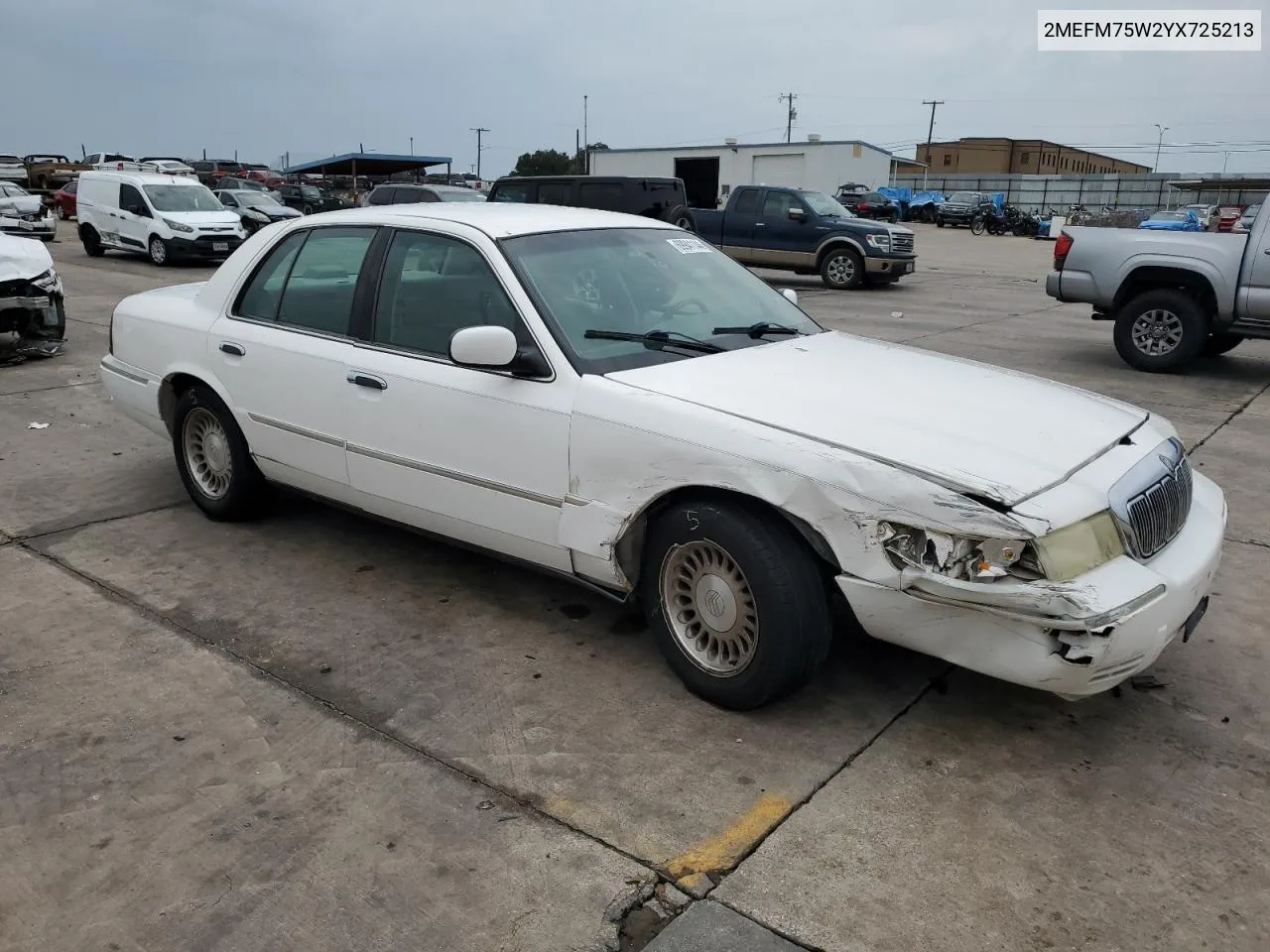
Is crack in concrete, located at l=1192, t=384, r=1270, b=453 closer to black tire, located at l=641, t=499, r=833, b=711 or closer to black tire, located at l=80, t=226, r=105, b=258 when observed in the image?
black tire, located at l=641, t=499, r=833, b=711

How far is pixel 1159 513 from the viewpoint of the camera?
3.36 meters

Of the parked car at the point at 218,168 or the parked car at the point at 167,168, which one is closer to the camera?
the parked car at the point at 167,168

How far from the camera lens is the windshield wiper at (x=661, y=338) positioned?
12.9 feet

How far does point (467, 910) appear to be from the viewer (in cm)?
262

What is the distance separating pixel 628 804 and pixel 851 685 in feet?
3.54

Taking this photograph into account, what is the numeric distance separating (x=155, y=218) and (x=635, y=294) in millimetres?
18085

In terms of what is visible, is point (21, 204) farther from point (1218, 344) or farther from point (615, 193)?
point (1218, 344)

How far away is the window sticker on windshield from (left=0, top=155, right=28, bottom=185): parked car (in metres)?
39.2

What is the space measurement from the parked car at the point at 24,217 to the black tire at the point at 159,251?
131 inches

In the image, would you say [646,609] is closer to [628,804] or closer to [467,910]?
[628,804]

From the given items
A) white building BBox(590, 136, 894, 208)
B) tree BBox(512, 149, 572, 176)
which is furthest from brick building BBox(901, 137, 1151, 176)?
white building BBox(590, 136, 894, 208)

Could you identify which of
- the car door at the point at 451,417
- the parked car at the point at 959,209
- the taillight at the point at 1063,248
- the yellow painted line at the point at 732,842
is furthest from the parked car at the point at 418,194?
the parked car at the point at 959,209

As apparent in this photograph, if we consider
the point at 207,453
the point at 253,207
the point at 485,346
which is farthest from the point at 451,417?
the point at 253,207

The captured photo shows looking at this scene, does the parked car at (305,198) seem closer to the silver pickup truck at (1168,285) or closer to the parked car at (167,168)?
the parked car at (167,168)
